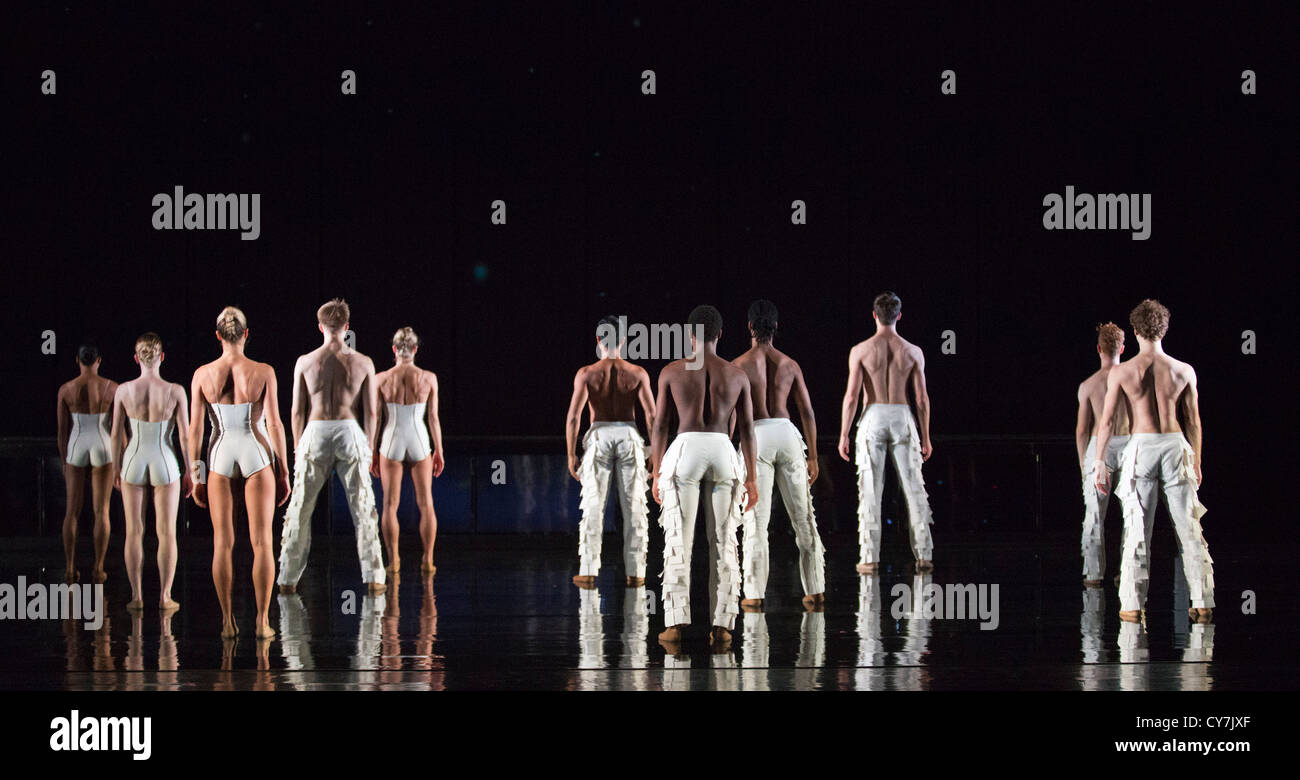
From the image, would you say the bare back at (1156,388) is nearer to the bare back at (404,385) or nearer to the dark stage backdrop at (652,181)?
the bare back at (404,385)

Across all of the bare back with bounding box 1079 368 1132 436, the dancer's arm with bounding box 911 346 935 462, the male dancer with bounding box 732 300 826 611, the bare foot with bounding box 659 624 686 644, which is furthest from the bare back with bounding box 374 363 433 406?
the bare back with bounding box 1079 368 1132 436

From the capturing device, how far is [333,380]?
27.6 feet

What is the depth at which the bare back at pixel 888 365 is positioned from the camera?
31.2 feet

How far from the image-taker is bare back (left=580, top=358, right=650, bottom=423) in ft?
30.5

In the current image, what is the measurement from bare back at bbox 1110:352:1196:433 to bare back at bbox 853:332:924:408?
2154mm

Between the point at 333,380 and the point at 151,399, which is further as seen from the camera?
the point at 333,380

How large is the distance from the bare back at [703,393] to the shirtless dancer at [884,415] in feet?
9.56

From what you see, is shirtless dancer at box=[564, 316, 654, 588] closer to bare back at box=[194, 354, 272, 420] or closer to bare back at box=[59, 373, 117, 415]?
bare back at box=[194, 354, 272, 420]

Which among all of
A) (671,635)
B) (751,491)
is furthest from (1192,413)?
(671,635)

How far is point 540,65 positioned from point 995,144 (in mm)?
4142

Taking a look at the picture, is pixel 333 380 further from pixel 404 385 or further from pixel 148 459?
pixel 404 385

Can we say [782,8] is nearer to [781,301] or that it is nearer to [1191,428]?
[781,301]

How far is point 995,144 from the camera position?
13672mm

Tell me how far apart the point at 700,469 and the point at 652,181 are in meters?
7.51
